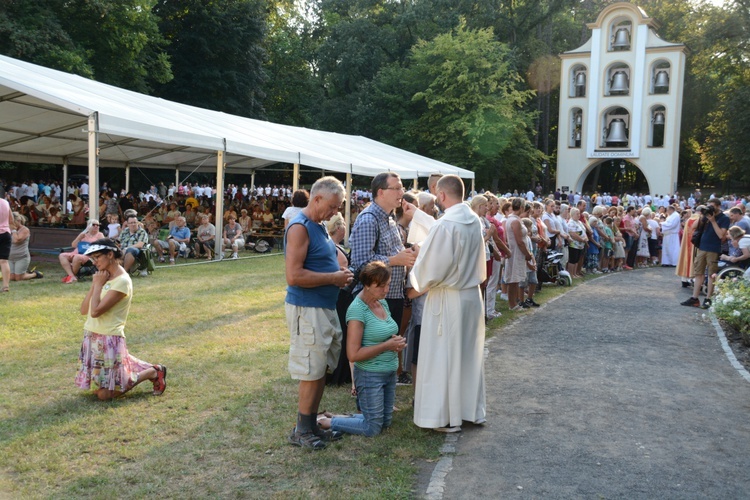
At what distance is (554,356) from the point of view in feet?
24.7

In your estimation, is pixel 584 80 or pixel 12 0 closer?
pixel 12 0

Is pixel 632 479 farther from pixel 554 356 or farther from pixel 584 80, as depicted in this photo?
pixel 584 80

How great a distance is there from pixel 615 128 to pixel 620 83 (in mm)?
2688

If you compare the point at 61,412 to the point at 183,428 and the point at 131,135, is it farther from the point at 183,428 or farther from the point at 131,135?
the point at 131,135

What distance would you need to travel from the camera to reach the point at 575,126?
44156mm

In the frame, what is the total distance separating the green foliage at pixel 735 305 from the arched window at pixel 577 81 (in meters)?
35.5

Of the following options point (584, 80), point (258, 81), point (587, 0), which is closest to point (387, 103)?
point (258, 81)

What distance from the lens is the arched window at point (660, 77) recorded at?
40.6m

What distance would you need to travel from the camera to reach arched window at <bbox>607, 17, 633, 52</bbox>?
4116cm

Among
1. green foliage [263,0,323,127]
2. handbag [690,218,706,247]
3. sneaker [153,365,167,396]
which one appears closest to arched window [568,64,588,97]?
green foliage [263,0,323,127]

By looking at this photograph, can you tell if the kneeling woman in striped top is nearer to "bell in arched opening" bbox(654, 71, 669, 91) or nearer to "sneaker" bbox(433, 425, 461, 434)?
"sneaker" bbox(433, 425, 461, 434)

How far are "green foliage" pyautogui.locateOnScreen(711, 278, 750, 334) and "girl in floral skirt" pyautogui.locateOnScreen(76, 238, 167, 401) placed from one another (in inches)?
281

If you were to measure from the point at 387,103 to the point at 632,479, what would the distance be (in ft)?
127

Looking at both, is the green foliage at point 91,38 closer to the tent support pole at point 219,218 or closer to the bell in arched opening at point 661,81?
the tent support pole at point 219,218
